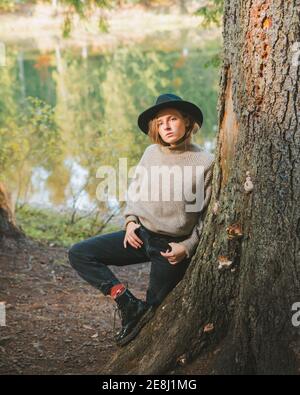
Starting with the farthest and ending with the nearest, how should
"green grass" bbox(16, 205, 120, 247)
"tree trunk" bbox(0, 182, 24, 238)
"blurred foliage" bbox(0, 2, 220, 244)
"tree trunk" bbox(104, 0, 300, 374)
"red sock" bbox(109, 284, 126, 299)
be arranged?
"blurred foliage" bbox(0, 2, 220, 244) → "green grass" bbox(16, 205, 120, 247) → "tree trunk" bbox(0, 182, 24, 238) → "red sock" bbox(109, 284, 126, 299) → "tree trunk" bbox(104, 0, 300, 374)

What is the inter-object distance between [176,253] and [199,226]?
0.21 meters

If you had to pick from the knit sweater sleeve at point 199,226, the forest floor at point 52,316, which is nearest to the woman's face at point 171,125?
the knit sweater sleeve at point 199,226

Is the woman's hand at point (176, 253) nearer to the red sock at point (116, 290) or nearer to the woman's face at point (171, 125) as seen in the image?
the red sock at point (116, 290)

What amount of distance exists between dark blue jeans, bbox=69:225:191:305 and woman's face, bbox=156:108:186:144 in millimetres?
554

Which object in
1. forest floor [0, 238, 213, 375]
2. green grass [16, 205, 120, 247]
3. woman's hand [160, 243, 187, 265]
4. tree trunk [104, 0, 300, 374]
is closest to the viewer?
tree trunk [104, 0, 300, 374]

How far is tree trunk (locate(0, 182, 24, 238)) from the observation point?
5.63 m

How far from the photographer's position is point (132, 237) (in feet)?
10.3

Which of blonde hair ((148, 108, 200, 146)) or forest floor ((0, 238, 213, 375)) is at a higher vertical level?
blonde hair ((148, 108, 200, 146))

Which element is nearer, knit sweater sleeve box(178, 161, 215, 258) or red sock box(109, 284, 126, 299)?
knit sweater sleeve box(178, 161, 215, 258)

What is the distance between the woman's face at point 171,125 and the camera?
304 cm

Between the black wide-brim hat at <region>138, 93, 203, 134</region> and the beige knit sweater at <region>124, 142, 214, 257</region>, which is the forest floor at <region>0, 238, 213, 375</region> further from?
the black wide-brim hat at <region>138, 93, 203, 134</region>

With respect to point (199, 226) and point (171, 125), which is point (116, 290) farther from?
point (171, 125)

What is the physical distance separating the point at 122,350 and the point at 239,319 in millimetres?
813

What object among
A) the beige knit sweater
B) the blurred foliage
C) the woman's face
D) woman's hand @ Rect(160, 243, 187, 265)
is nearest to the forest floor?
woman's hand @ Rect(160, 243, 187, 265)
